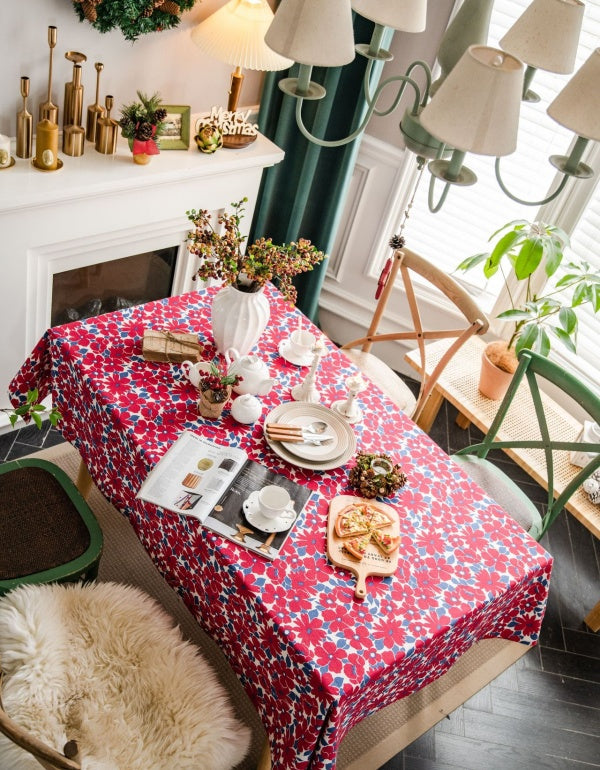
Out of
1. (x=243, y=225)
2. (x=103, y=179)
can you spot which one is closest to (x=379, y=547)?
(x=103, y=179)

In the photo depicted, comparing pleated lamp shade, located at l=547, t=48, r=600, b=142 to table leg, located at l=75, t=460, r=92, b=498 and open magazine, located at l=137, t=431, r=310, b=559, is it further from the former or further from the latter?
table leg, located at l=75, t=460, r=92, b=498

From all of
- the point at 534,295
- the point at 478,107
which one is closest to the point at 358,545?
the point at 478,107

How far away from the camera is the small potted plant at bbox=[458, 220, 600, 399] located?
274cm

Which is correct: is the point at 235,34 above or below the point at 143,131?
above

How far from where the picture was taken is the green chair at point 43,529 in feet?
6.15

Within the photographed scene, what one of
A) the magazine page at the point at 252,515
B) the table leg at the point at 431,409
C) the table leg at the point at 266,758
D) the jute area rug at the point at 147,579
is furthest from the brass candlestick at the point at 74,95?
the table leg at the point at 266,758

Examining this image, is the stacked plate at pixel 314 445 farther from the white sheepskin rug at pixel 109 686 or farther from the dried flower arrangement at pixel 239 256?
the white sheepskin rug at pixel 109 686

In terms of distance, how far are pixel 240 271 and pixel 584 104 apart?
3.68ft

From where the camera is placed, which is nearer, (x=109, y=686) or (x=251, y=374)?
(x=109, y=686)

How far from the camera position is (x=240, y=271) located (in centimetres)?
212

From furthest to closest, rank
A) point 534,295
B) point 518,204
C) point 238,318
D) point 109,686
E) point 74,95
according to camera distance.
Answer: point 518,204 → point 534,295 → point 74,95 → point 238,318 → point 109,686

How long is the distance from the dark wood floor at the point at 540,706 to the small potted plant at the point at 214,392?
1.09 meters

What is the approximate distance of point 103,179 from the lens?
2441mm

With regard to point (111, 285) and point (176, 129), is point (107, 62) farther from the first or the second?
point (111, 285)
